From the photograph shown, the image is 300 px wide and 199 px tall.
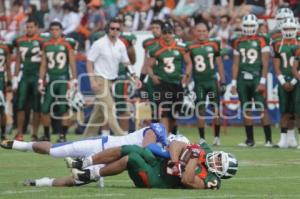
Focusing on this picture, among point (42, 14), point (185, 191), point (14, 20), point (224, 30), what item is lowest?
point (185, 191)

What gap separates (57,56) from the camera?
56.9 feet

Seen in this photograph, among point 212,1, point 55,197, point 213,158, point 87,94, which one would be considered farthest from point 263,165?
point 212,1

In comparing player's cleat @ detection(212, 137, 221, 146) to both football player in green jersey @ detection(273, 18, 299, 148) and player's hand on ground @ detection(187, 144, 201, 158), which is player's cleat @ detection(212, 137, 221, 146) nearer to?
football player in green jersey @ detection(273, 18, 299, 148)

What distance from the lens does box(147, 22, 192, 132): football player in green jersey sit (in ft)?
54.7

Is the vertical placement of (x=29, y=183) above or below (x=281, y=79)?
below

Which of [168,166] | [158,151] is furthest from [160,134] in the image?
[168,166]

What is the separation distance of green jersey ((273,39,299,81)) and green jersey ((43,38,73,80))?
3413 mm

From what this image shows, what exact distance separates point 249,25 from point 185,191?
715 cm

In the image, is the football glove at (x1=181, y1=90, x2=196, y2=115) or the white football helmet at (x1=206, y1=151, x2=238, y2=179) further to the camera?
the football glove at (x1=181, y1=90, x2=196, y2=115)

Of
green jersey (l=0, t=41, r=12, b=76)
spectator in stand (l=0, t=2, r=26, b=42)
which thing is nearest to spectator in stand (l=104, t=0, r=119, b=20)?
spectator in stand (l=0, t=2, r=26, b=42)

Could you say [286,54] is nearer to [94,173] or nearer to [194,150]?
[194,150]

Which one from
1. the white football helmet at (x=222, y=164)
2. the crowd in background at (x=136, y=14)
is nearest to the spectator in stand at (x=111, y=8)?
the crowd in background at (x=136, y=14)

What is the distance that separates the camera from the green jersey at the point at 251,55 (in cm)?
1678

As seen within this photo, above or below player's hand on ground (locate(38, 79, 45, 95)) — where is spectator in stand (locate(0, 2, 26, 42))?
above
